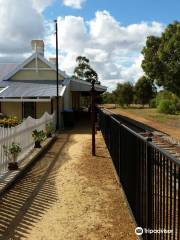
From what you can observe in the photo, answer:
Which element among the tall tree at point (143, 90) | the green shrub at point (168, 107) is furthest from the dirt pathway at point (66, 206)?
the tall tree at point (143, 90)

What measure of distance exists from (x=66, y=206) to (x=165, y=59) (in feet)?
131

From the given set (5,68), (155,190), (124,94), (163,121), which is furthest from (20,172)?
(124,94)

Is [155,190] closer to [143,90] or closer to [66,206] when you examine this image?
[66,206]

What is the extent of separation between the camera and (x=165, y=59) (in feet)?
151

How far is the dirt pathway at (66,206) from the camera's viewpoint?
6.18 m

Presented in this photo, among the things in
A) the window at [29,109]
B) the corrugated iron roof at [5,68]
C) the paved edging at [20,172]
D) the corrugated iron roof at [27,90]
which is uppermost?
the corrugated iron roof at [5,68]

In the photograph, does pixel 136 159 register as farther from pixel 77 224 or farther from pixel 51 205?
pixel 51 205

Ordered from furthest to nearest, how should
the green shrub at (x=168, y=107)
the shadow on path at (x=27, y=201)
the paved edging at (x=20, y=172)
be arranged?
the green shrub at (x=168, y=107) → the paved edging at (x=20, y=172) → the shadow on path at (x=27, y=201)

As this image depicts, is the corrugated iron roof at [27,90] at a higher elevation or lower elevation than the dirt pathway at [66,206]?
higher

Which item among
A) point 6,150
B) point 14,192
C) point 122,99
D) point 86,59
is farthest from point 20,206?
point 122,99

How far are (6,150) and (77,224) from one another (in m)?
4.66

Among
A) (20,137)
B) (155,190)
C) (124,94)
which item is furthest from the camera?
(124,94)

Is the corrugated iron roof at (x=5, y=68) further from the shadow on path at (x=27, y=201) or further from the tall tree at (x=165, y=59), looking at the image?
the shadow on path at (x=27, y=201)

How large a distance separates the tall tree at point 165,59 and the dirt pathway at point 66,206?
34.3 metres
